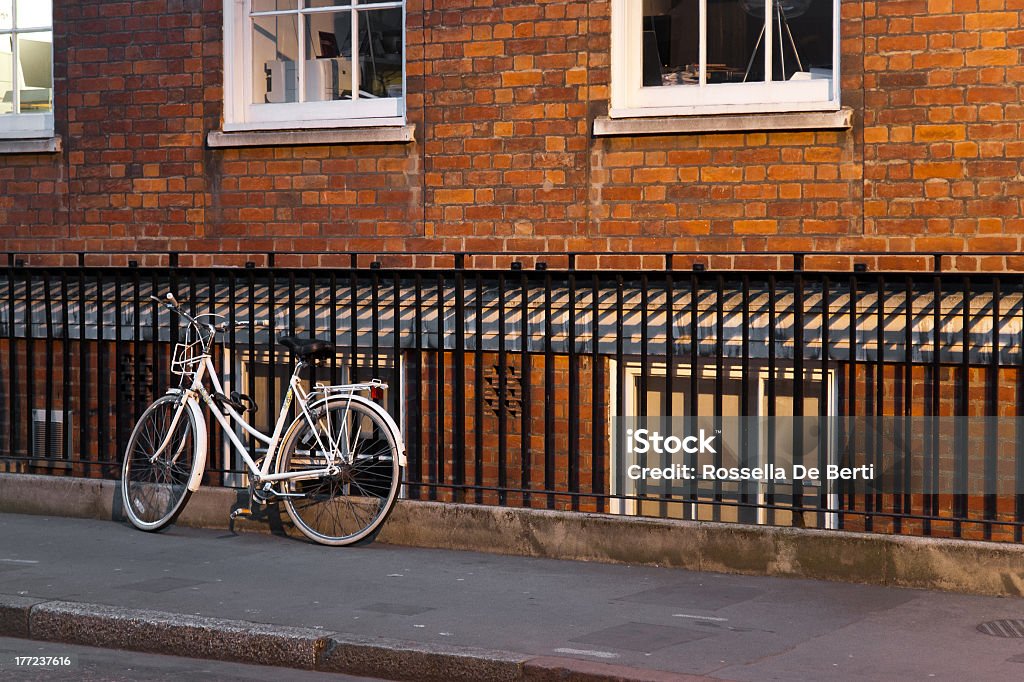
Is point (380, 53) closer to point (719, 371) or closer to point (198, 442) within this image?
point (198, 442)

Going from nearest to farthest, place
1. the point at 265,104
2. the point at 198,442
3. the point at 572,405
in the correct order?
the point at 572,405
the point at 198,442
the point at 265,104

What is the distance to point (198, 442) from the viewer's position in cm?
835

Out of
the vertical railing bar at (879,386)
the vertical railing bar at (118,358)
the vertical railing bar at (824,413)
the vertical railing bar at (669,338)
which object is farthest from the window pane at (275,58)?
the vertical railing bar at (879,386)

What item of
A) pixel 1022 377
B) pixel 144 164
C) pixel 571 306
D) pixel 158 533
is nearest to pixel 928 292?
pixel 1022 377

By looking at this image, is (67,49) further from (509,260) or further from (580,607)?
(580,607)

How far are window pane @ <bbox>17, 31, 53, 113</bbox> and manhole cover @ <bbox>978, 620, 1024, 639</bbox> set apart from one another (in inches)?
308

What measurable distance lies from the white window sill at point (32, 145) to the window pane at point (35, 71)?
34 cm

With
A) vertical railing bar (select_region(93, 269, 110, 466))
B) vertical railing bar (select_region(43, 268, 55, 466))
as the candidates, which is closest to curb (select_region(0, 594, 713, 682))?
vertical railing bar (select_region(93, 269, 110, 466))

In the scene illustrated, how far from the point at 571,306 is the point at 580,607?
1.90m

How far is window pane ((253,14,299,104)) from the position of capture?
1025 cm

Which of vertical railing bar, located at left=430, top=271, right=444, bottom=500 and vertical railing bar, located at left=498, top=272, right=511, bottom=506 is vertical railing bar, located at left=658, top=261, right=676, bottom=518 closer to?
vertical railing bar, located at left=498, top=272, right=511, bottom=506

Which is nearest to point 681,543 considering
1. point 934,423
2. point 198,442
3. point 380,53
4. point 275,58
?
point 934,423

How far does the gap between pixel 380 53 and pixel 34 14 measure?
3.03 m

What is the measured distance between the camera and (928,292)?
25.7 feet
